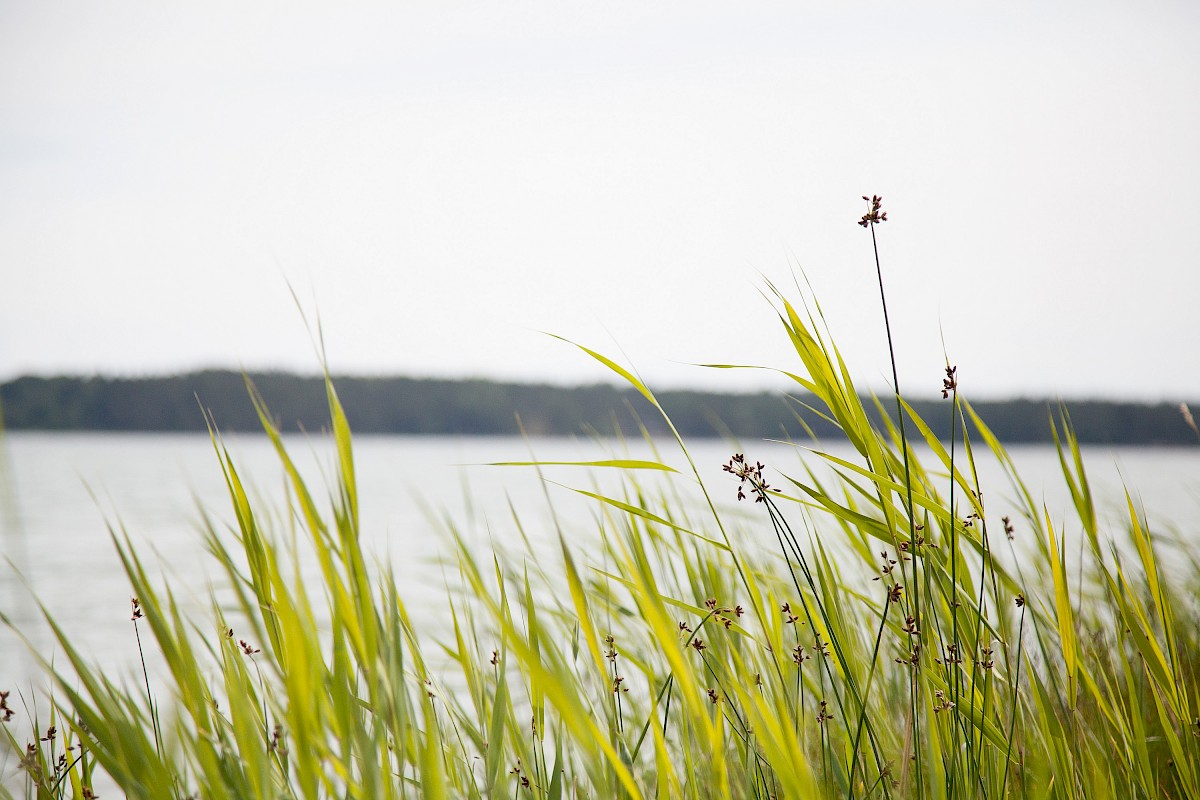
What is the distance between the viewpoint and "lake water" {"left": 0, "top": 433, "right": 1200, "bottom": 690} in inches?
47.9

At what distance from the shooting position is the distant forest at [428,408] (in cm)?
1864

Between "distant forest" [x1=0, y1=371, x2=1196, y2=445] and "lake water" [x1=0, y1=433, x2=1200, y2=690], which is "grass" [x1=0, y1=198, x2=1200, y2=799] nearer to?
"lake water" [x1=0, y1=433, x2=1200, y2=690]

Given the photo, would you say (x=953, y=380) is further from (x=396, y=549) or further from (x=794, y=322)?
(x=396, y=549)

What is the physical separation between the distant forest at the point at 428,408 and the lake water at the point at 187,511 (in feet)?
3.52

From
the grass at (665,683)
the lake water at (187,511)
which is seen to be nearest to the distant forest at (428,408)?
the lake water at (187,511)

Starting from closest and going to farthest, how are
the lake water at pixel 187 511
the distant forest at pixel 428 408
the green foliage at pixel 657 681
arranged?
the green foliage at pixel 657 681 → the lake water at pixel 187 511 → the distant forest at pixel 428 408

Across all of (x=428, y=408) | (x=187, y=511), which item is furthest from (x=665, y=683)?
(x=428, y=408)

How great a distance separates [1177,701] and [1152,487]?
43.3 ft

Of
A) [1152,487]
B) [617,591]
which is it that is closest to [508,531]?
[617,591]

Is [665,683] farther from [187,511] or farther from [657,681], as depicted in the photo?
[187,511]

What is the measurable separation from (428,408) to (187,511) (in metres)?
22.0

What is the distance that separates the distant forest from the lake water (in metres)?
1.07

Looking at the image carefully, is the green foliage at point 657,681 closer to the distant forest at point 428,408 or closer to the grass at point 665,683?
the grass at point 665,683

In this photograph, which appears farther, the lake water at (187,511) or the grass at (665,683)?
the lake water at (187,511)
